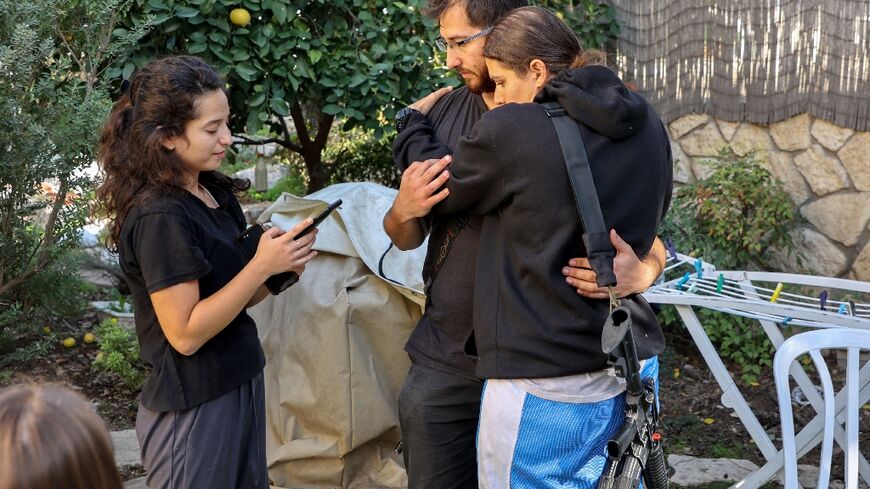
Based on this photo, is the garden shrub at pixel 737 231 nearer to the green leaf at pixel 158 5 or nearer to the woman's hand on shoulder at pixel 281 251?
the green leaf at pixel 158 5

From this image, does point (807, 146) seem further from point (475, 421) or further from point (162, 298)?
point (162, 298)

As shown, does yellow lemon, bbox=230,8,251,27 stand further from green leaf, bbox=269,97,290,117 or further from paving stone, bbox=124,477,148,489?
paving stone, bbox=124,477,148,489

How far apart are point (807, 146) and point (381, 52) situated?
241 cm

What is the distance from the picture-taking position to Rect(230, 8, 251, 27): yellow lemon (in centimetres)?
468

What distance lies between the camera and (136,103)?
2584mm

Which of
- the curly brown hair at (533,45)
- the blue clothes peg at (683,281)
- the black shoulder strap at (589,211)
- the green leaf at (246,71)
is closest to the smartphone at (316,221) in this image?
the curly brown hair at (533,45)

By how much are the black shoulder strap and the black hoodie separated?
3 centimetres

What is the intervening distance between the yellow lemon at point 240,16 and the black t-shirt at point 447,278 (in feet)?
7.65

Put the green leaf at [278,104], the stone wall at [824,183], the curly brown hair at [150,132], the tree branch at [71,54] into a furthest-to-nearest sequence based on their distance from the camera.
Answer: the stone wall at [824,183] < the green leaf at [278,104] < the tree branch at [71,54] < the curly brown hair at [150,132]

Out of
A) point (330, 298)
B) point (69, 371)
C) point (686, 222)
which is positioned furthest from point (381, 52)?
point (69, 371)

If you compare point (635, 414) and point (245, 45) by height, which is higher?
point (245, 45)

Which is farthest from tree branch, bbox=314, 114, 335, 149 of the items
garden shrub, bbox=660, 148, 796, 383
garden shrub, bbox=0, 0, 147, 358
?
garden shrub, bbox=660, 148, 796, 383

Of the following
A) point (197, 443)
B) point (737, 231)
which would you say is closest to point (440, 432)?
point (197, 443)

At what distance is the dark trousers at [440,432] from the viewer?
2547 mm
